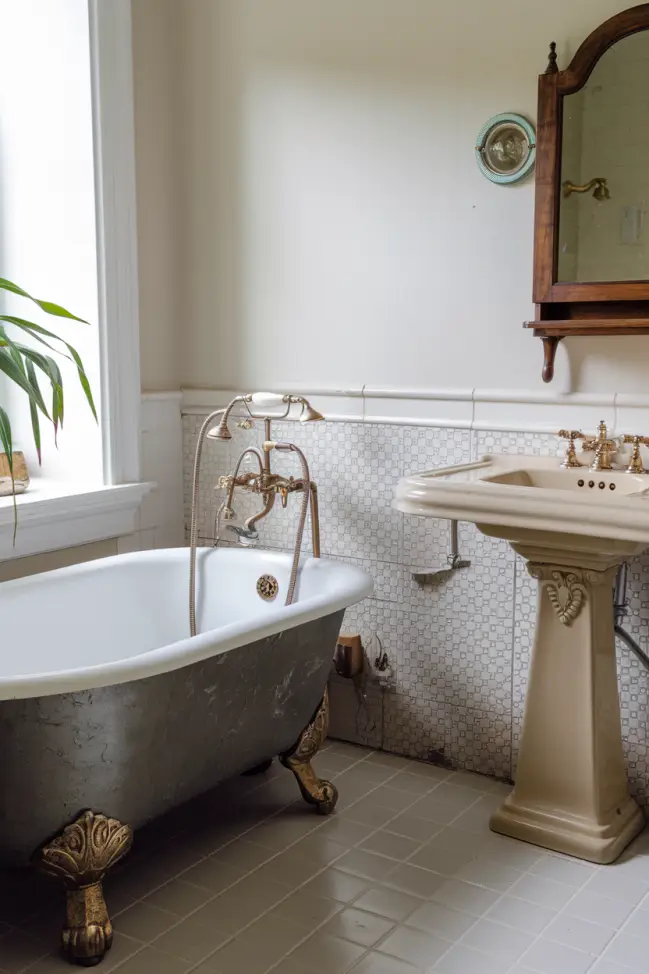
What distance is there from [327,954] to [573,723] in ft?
2.61

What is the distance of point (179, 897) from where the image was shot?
221cm

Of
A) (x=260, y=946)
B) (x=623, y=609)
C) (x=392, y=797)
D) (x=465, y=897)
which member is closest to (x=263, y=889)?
(x=260, y=946)

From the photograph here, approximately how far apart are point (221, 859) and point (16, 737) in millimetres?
724

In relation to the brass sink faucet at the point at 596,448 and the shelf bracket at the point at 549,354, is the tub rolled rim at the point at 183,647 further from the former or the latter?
the shelf bracket at the point at 549,354

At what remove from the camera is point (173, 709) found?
2066 mm

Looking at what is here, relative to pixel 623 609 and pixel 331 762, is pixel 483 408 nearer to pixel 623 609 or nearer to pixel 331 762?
pixel 623 609

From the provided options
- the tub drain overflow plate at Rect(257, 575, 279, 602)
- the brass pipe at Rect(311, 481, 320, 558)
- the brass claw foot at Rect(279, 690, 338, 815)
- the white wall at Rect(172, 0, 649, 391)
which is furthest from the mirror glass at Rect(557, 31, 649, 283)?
the brass claw foot at Rect(279, 690, 338, 815)

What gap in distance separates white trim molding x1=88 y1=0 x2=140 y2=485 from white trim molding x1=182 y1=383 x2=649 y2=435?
0.46 metres

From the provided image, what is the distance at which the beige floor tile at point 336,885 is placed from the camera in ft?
7.29

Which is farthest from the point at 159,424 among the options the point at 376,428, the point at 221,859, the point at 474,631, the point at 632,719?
the point at 632,719

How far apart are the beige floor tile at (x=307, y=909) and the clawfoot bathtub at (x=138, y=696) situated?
302mm

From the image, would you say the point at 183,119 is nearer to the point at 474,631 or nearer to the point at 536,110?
the point at 536,110

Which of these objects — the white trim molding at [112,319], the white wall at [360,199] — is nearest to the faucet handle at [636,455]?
the white wall at [360,199]

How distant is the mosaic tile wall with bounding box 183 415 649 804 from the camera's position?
2.73 metres
